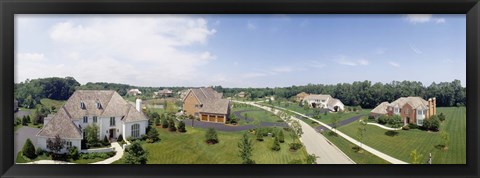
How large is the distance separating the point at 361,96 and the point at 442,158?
499mm

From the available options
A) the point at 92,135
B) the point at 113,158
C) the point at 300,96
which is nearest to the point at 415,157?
the point at 300,96

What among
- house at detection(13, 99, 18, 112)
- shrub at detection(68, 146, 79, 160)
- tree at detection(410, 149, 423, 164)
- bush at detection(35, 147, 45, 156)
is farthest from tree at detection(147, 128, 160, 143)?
tree at detection(410, 149, 423, 164)

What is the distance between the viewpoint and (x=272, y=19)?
5.60ft

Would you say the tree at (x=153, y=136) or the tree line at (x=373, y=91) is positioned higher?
the tree line at (x=373, y=91)

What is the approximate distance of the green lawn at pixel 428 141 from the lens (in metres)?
1.71

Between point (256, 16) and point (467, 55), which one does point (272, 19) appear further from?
point (467, 55)

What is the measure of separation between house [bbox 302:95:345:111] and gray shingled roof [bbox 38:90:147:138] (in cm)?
83

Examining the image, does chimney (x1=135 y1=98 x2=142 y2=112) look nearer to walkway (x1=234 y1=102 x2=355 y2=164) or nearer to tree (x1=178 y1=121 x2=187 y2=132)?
tree (x1=178 y1=121 x2=187 y2=132)

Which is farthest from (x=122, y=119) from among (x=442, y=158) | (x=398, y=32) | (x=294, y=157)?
(x=442, y=158)

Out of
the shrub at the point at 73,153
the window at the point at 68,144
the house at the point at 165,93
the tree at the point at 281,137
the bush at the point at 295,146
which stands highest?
the house at the point at 165,93

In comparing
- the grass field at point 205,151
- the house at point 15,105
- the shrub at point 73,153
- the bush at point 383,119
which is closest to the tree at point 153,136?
the grass field at point 205,151

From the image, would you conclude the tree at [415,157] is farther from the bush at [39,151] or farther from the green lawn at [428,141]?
the bush at [39,151]

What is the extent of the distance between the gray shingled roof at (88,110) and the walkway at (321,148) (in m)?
0.81

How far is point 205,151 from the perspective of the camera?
68.6 inches
